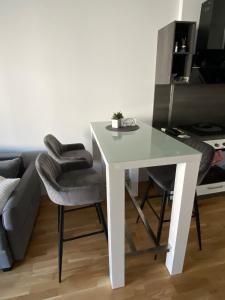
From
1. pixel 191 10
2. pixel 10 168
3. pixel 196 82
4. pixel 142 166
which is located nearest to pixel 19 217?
pixel 10 168

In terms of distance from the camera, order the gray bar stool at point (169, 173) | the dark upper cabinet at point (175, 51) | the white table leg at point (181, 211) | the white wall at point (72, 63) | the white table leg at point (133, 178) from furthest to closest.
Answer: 1. the white table leg at point (133, 178)
2. the white wall at point (72, 63)
3. the dark upper cabinet at point (175, 51)
4. the gray bar stool at point (169, 173)
5. the white table leg at point (181, 211)

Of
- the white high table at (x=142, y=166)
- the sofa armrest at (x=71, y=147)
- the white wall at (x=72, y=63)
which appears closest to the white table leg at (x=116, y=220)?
the white high table at (x=142, y=166)

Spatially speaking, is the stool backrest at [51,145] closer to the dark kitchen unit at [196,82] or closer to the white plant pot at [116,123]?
the white plant pot at [116,123]

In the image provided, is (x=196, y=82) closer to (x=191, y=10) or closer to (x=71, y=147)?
(x=191, y=10)

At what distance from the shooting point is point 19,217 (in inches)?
62.8

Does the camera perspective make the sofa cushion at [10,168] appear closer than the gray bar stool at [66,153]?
No

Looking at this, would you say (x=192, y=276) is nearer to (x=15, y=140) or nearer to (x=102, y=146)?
(x=102, y=146)

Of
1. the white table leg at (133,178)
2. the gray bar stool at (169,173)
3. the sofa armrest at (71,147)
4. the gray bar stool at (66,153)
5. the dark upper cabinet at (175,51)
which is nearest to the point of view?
the gray bar stool at (169,173)

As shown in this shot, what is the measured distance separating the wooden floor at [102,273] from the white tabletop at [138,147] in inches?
36.7

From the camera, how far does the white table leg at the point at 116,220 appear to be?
1158 millimetres

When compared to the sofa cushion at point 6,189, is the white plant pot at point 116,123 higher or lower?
higher

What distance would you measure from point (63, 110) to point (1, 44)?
940 mm

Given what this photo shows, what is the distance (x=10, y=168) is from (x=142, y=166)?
1.61 meters

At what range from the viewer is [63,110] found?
2.41 m
